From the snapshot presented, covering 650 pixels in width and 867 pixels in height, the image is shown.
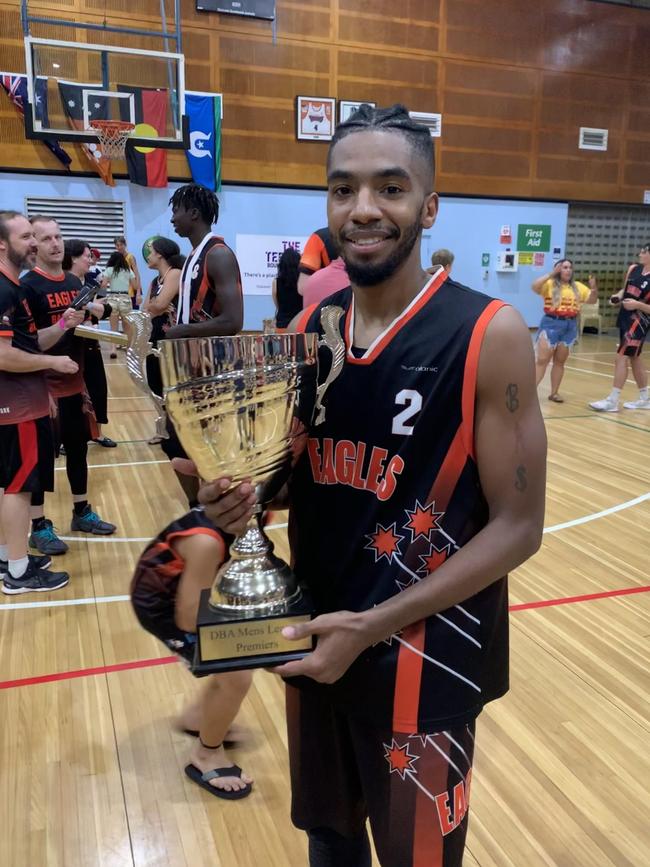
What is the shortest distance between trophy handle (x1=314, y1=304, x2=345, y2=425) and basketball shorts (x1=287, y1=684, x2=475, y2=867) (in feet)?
1.73

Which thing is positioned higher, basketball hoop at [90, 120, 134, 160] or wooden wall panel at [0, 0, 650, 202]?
wooden wall panel at [0, 0, 650, 202]

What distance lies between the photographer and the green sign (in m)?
14.3

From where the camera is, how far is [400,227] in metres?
1.08

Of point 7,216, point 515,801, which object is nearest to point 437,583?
point 515,801

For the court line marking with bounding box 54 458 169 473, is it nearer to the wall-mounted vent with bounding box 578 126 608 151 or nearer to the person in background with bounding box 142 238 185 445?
the person in background with bounding box 142 238 185 445

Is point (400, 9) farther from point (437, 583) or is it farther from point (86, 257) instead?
point (437, 583)

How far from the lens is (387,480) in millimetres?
1129

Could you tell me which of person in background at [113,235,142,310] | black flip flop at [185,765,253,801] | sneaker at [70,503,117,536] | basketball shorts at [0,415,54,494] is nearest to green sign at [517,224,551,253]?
person in background at [113,235,142,310]

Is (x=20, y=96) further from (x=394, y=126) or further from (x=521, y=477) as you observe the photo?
(x=521, y=477)

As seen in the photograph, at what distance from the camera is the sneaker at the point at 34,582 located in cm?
339

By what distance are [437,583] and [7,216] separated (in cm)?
288

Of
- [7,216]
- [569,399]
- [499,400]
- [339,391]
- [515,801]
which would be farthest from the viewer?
[569,399]

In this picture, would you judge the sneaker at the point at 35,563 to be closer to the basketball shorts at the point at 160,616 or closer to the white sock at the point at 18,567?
the white sock at the point at 18,567

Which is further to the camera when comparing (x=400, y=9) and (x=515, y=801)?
(x=400, y=9)
